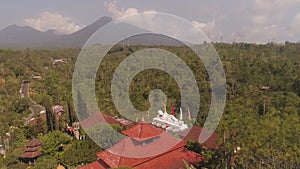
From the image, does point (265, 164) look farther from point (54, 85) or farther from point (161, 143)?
point (54, 85)

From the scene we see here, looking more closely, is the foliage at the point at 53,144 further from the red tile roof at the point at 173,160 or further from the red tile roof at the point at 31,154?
the red tile roof at the point at 173,160

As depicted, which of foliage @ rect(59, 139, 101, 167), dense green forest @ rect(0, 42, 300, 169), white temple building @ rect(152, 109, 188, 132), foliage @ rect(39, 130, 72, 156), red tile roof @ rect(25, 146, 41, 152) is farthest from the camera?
red tile roof @ rect(25, 146, 41, 152)

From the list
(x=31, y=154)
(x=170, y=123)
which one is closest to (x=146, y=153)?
(x=170, y=123)

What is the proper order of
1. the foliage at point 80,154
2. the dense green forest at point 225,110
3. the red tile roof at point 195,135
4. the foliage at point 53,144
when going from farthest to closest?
the foliage at point 53,144 → the foliage at point 80,154 → the red tile roof at point 195,135 → the dense green forest at point 225,110

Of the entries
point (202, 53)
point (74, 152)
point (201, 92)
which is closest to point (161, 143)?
point (74, 152)

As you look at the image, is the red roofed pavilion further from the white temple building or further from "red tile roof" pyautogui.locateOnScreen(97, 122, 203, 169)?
the white temple building

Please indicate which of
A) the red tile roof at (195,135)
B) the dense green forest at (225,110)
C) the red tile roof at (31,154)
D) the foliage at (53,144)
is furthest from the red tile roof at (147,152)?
the red tile roof at (31,154)

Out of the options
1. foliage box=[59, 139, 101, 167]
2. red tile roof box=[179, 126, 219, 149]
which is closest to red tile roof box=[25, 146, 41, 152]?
foliage box=[59, 139, 101, 167]
